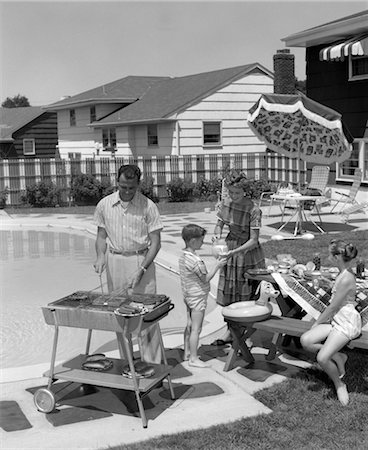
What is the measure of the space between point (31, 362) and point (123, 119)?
2097 centimetres

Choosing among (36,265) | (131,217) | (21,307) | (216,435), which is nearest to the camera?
(216,435)

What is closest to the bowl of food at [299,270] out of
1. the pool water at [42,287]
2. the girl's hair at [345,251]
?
the girl's hair at [345,251]

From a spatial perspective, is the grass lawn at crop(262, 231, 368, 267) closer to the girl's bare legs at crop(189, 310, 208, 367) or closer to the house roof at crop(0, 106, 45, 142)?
the girl's bare legs at crop(189, 310, 208, 367)

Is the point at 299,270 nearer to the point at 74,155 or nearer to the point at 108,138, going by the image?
the point at 108,138

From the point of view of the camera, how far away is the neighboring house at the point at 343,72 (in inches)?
686

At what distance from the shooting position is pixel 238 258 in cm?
634

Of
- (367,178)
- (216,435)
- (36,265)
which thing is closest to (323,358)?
(216,435)

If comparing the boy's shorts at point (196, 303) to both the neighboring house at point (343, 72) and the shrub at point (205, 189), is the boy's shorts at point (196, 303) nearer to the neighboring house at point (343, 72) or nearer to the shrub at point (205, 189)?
the neighboring house at point (343, 72)

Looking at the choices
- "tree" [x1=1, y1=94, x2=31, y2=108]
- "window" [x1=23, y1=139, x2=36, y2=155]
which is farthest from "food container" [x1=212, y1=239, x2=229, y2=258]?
"tree" [x1=1, y1=94, x2=31, y2=108]

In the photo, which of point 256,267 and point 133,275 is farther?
point 256,267

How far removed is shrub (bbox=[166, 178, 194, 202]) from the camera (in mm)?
21875

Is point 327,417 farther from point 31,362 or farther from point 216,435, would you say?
point 31,362

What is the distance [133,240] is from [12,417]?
1668 mm

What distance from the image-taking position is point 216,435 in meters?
4.48
